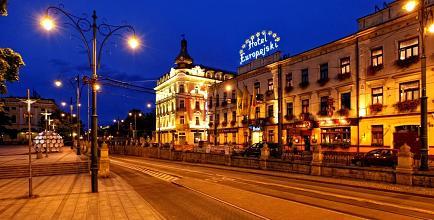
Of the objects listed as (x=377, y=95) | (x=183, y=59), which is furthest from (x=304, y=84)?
(x=183, y=59)

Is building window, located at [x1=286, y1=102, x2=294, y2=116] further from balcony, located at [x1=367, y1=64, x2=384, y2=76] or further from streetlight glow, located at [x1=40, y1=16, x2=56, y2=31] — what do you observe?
streetlight glow, located at [x1=40, y1=16, x2=56, y2=31]

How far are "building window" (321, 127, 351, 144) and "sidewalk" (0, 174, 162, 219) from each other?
2313cm

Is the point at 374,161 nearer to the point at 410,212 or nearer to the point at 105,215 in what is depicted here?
the point at 410,212

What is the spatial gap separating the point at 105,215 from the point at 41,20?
29.2ft

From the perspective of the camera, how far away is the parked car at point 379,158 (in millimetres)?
23430

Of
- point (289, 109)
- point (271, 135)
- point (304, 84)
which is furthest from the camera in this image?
point (271, 135)

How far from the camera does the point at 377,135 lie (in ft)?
99.4

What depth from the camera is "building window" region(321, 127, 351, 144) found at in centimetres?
3322

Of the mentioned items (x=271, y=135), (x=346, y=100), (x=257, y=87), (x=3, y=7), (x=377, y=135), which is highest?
(x=257, y=87)

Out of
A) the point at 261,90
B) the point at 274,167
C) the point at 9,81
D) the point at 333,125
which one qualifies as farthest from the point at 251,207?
the point at 261,90

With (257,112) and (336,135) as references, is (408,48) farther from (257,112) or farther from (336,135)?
(257,112)

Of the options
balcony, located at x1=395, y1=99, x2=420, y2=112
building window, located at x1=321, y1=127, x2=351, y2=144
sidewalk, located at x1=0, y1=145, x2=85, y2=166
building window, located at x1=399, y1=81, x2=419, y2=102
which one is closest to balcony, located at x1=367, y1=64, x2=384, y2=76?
building window, located at x1=399, y1=81, x2=419, y2=102

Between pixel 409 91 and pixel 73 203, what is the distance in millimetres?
26454

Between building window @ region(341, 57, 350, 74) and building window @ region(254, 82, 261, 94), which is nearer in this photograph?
building window @ region(341, 57, 350, 74)
